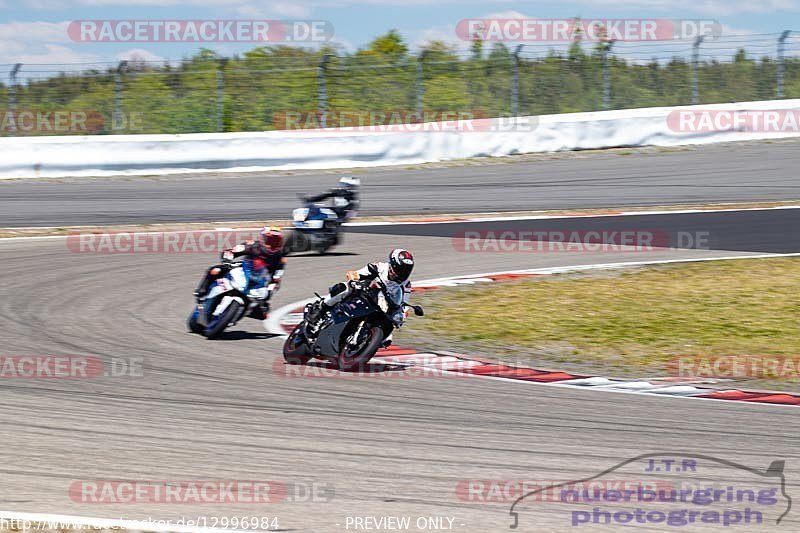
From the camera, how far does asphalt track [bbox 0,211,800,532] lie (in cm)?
573

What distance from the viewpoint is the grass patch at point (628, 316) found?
10102mm

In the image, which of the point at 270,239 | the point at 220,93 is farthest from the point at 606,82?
the point at 270,239

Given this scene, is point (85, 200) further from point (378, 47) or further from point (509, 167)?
point (378, 47)

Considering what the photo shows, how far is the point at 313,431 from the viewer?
7082mm

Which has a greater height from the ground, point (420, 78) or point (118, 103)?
point (420, 78)

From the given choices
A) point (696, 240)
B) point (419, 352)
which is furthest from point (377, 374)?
point (696, 240)

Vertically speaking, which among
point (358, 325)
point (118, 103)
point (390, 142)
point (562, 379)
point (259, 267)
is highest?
point (118, 103)

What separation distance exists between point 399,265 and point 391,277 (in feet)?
0.51

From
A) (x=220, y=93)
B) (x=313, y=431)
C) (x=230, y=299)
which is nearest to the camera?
(x=313, y=431)

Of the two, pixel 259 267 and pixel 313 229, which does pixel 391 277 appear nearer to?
pixel 259 267

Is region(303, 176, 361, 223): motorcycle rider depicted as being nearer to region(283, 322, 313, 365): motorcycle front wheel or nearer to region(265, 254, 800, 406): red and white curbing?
region(265, 254, 800, 406): red and white curbing

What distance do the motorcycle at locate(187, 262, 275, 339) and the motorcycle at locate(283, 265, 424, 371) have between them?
1.07 meters

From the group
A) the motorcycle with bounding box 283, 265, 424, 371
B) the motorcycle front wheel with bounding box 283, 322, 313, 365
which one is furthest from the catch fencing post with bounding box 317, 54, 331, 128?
the motorcycle with bounding box 283, 265, 424, 371

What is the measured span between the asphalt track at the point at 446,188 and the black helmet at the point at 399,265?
9.57 meters
